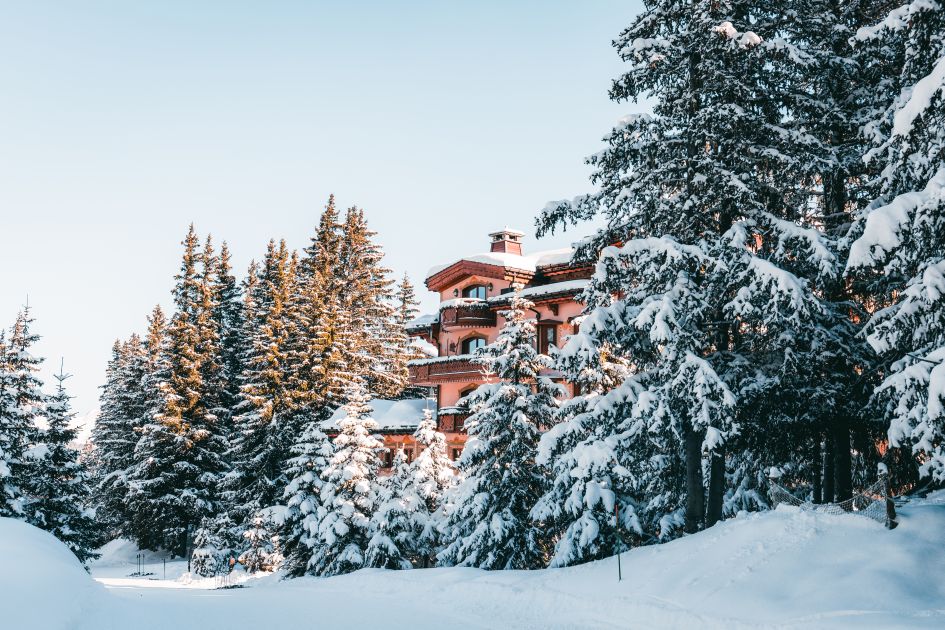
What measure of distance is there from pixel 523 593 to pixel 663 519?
509 centimetres

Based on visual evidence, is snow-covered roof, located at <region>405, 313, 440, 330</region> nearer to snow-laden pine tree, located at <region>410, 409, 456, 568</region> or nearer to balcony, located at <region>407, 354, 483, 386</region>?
balcony, located at <region>407, 354, 483, 386</region>

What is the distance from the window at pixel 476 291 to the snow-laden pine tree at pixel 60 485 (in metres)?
21.4

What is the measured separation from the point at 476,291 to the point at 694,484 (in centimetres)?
2498

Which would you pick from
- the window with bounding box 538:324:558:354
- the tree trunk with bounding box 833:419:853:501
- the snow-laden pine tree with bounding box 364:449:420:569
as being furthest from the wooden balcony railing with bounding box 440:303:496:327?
the tree trunk with bounding box 833:419:853:501

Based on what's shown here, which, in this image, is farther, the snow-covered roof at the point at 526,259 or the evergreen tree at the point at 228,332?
the evergreen tree at the point at 228,332

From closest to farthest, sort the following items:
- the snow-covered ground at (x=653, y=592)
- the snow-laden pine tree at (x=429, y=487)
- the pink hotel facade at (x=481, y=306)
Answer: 1. the snow-covered ground at (x=653, y=592)
2. the snow-laden pine tree at (x=429, y=487)
3. the pink hotel facade at (x=481, y=306)

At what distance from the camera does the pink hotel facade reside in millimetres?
35625

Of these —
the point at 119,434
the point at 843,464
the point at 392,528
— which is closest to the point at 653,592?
the point at 843,464

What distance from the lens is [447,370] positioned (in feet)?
123

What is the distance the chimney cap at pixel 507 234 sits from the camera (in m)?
43.1

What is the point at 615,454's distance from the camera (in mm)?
17953

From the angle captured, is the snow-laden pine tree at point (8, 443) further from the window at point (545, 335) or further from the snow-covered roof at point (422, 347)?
the snow-covered roof at point (422, 347)

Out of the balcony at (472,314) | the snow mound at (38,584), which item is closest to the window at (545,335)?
the balcony at (472,314)

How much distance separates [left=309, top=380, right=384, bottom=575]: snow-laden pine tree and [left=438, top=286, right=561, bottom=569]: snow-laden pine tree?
5424 mm
